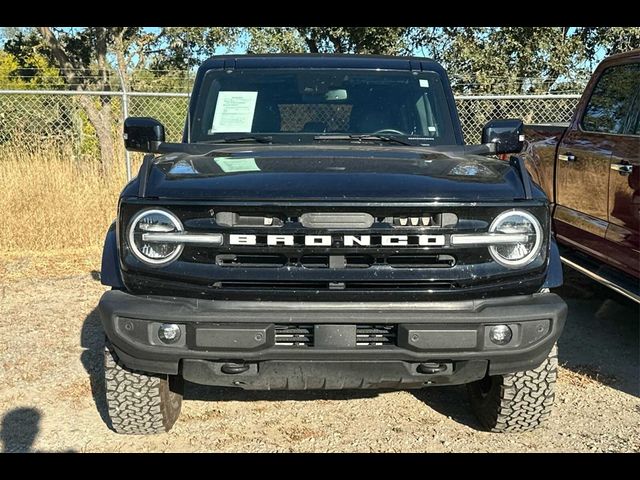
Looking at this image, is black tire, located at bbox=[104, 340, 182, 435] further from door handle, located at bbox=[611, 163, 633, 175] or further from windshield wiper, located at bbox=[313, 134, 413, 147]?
door handle, located at bbox=[611, 163, 633, 175]

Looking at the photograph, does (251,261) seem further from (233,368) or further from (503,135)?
(503,135)

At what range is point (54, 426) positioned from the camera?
12.0 feet

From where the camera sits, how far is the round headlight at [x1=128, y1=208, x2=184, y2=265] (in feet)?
9.27

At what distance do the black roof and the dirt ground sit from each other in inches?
77.5

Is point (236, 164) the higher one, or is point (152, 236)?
point (236, 164)

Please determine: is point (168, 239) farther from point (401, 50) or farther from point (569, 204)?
point (401, 50)

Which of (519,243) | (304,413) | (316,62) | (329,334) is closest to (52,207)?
(316,62)

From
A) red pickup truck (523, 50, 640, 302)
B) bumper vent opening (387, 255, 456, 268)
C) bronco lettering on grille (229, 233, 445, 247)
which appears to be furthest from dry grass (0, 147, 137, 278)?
bumper vent opening (387, 255, 456, 268)

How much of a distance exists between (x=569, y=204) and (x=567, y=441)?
2.40 m

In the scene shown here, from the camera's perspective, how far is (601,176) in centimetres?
476

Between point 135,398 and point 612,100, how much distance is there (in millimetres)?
3958

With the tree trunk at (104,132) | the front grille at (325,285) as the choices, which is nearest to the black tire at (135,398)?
the front grille at (325,285)

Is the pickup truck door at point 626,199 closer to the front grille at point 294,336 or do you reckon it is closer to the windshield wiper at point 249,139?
the windshield wiper at point 249,139
